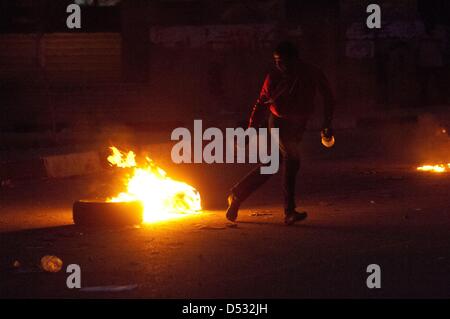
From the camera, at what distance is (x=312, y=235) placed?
11.1m

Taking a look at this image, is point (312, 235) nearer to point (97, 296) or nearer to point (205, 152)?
point (97, 296)

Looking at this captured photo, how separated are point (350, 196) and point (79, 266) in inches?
224

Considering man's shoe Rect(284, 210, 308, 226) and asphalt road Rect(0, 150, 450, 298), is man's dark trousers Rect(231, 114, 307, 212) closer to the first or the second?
man's shoe Rect(284, 210, 308, 226)

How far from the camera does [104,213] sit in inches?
467

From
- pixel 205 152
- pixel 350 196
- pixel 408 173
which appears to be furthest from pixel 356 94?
pixel 350 196

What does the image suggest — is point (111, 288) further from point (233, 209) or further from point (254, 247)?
point (233, 209)

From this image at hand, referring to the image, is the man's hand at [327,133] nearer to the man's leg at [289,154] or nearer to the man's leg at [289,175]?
the man's leg at [289,154]

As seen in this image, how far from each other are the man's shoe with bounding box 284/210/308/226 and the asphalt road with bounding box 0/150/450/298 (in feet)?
0.39

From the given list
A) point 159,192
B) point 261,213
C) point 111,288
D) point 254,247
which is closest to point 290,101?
point 261,213

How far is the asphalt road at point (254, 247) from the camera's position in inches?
334

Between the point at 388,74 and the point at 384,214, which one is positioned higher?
the point at 388,74

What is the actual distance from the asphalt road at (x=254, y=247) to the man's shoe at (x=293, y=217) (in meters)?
0.12

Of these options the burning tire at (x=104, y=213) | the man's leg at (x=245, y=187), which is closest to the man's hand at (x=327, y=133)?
the man's leg at (x=245, y=187)

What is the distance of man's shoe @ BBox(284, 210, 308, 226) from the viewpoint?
11805mm
